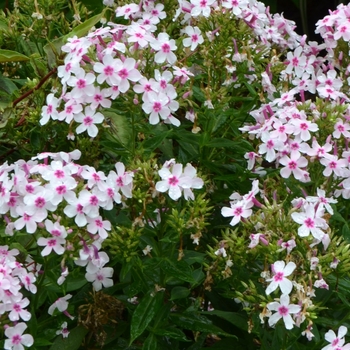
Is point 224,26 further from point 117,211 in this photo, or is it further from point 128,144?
point 117,211

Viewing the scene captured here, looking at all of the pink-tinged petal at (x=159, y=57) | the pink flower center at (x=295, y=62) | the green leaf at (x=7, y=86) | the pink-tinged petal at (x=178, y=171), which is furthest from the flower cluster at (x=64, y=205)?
the pink flower center at (x=295, y=62)

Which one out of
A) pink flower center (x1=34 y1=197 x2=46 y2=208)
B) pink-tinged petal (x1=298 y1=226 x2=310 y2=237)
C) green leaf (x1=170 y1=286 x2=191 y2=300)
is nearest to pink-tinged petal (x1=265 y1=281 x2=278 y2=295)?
pink-tinged petal (x1=298 y1=226 x2=310 y2=237)

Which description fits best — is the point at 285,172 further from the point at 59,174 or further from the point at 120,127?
the point at 59,174

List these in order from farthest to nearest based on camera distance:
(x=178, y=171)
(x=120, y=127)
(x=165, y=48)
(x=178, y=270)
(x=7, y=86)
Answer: (x=7, y=86)
(x=120, y=127)
(x=165, y=48)
(x=178, y=270)
(x=178, y=171)

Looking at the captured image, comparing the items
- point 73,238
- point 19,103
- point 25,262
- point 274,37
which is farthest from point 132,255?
point 274,37

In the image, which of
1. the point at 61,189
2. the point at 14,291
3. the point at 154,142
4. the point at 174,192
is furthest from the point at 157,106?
the point at 14,291

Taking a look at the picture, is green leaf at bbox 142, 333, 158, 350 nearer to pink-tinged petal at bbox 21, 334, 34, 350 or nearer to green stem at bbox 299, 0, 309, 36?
pink-tinged petal at bbox 21, 334, 34, 350
